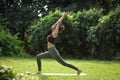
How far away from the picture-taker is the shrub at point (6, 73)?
7309 millimetres

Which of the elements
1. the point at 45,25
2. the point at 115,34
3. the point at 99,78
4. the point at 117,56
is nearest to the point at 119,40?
the point at 115,34

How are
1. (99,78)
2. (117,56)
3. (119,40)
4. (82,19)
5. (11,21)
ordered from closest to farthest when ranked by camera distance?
1. (99,78)
2. (119,40)
3. (117,56)
4. (82,19)
5. (11,21)

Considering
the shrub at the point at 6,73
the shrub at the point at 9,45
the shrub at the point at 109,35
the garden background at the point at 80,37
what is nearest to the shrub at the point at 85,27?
the garden background at the point at 80,37

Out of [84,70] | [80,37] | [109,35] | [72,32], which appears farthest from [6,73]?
[80,37]

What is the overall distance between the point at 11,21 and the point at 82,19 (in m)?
9.69

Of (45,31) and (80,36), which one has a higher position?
(45,31)

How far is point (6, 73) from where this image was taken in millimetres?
7367

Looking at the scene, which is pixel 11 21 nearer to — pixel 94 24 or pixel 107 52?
pixel 94 24

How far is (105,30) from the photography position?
2148 cm

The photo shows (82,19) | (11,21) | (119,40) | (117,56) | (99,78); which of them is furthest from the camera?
(11,21)

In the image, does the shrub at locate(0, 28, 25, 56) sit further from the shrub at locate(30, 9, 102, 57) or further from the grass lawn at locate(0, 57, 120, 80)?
the grass lawn at locate(0, 57, 120, 80)

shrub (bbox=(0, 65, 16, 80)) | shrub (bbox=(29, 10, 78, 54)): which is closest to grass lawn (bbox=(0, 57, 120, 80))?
shrub (bbox=(0, 65, 16, 80))

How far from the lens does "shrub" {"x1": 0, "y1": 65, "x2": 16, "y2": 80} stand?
24.0 feet

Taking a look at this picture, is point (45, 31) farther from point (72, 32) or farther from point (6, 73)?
point (6, 73)
